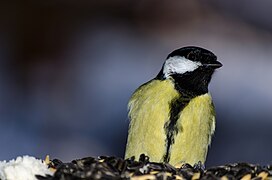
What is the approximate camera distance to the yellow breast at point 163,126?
2.26 metres

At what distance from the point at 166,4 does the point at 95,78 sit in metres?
0.56

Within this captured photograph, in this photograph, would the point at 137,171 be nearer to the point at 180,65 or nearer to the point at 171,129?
the point at 171,129

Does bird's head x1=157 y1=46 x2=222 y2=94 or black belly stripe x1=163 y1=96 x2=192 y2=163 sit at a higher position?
bird's head x1=157 y1=46 x2=222 y2=94

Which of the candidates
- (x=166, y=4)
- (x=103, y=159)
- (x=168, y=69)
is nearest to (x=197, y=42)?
(x=166, y=4)

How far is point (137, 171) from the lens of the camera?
5.38ft

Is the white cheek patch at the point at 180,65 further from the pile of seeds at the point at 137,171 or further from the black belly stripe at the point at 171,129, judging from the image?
the pile of seeds at the point at 137,171

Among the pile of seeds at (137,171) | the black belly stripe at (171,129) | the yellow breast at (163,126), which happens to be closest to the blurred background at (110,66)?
the yellow breast at (163,126)

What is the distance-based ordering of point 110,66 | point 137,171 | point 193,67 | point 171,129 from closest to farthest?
point 137,171
point 171,129
point 193,67
point 110,66

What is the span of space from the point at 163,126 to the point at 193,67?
0.79 feet

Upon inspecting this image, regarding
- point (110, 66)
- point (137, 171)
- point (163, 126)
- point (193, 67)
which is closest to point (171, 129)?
point (163, 126)

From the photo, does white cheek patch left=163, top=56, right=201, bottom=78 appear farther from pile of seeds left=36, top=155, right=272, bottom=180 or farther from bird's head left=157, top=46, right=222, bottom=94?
pile of seeds left=36, top=155, right=272, bottom=180

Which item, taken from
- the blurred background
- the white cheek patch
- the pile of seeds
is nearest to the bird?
the white cheek patch

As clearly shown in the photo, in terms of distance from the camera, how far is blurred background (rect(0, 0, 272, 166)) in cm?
371

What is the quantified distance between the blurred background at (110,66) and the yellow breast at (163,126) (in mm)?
1308
